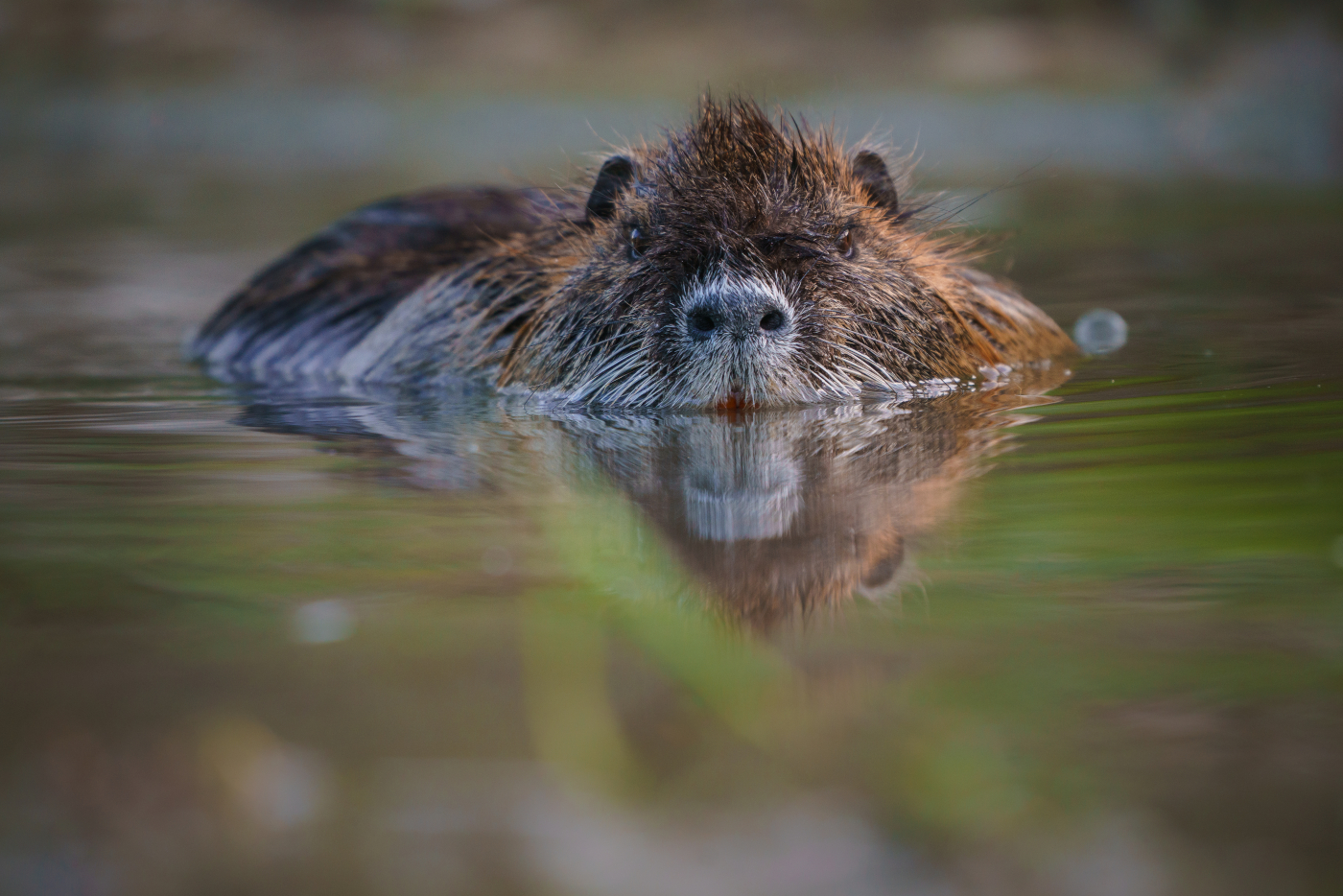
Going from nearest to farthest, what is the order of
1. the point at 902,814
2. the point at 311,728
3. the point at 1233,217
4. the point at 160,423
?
the point at 902,814 < the point at 311,728 < the point at 160,423 < the point at 1233,217

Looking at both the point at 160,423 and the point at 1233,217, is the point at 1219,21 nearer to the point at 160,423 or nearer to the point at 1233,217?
the point at 1233,217

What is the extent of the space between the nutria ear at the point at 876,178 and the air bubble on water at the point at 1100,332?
1245mm

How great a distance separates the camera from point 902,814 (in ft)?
4.62

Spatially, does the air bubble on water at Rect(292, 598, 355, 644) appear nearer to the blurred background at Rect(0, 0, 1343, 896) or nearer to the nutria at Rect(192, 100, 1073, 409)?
the blurred background at Rect(0, 0, 1343, 896)

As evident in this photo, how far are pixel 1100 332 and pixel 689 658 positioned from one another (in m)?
3.82

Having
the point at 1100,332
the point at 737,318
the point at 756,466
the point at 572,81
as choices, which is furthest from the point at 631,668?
the point at 572,81

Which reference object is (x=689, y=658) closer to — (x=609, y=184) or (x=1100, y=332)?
(x=609, y=184)

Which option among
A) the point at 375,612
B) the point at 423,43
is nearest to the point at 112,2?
the point at 423,43

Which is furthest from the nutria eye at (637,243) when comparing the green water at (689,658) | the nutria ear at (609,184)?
the green water at (689,658)

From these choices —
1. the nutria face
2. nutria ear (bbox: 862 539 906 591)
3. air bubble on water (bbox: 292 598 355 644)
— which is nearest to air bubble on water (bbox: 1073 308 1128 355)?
the nutria face

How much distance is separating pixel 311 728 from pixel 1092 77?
1670 centimetres

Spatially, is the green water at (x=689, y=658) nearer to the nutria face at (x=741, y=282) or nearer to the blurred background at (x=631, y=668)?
the blurred background at (x=631, y=668)

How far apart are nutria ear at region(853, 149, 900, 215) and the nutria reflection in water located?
597 millimetres

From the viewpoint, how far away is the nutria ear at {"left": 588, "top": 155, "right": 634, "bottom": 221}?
13.3 feet
